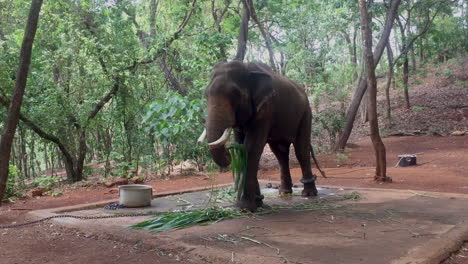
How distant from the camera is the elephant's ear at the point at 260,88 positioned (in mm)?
5277

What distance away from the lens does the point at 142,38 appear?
13664mm

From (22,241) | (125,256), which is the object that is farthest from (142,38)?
(125,256)

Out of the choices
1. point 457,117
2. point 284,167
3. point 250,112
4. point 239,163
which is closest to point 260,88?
point 250,112

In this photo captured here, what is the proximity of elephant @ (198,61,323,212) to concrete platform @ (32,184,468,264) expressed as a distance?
66 centimetres

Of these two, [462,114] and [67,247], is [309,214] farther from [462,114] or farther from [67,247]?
[462,114]

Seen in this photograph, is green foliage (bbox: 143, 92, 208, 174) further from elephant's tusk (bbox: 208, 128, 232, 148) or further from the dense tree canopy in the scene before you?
elephant's tusk (bbox: 208, 128, 232, 148)

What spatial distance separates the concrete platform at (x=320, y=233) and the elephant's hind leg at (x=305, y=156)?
1.60ft

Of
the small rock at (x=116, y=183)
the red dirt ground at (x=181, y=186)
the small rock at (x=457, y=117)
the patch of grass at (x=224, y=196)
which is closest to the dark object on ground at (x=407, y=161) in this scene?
the red dirt ground at (x=181, y=186)

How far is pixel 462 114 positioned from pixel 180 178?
13711mm

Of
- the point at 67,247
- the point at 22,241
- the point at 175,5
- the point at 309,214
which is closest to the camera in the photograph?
the point at 67,247

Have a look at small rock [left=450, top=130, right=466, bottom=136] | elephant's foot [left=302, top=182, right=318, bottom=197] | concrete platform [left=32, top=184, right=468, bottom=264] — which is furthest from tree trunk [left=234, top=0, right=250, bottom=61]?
small rock [left=450, top=130, right=466, bottom=136]

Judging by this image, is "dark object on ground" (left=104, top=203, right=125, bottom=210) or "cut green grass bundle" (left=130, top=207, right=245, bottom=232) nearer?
"cut green grass bundle" (left=130, top=207, right=245, bottom=232)

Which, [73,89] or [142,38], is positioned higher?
[142,38]

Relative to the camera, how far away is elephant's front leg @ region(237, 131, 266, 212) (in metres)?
5.24
